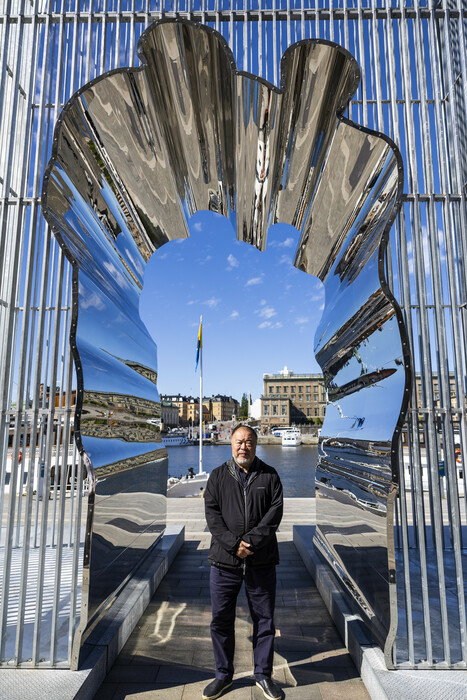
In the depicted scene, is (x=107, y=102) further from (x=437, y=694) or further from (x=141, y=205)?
(x=437, y=694)

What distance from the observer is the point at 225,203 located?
5223mm

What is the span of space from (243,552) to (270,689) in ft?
2.93

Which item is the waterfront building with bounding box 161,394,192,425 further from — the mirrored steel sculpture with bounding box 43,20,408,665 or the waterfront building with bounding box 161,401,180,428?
the mirrored steel sculpture with bounding box 43,20,408,665

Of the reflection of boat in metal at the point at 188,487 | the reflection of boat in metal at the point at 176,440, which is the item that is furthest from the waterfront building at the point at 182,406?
the reflection of boat in metal at the point at 188,487

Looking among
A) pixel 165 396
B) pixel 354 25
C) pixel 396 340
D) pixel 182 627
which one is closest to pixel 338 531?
pixel 182 627

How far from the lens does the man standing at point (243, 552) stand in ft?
11.5

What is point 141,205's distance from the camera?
14.9 feet

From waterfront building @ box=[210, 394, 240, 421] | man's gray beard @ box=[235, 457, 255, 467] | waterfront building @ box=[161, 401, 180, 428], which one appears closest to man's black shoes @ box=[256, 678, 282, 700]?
man's gray beard @ box=[235, 457, 255, 467]

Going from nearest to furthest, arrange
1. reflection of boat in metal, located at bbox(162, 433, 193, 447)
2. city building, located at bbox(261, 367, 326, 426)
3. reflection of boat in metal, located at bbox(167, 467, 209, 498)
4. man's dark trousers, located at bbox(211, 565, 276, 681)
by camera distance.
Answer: man's dark trousers, located at bbox(211, 565, 276, 681), reflection of boat in metal, located at bbox(167, 467, 209, 498), reflection of boat in metal, located at bbox(162, 433, 193, 447), city building, located at bbox(261, 367, 326, 426)

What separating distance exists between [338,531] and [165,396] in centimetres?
14498

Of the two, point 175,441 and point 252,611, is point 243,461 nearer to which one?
point 252,611

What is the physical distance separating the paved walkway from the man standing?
0.20 m

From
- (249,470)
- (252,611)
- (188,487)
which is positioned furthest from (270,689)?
(188,487)

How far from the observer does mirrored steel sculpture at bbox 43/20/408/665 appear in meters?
3.34
